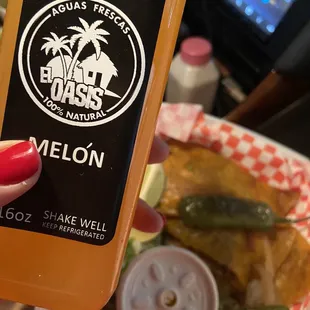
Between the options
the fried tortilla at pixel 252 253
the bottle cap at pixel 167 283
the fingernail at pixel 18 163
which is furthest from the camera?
the fried tortilla at pixel 252 253

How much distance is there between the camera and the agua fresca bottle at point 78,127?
47 centimetres

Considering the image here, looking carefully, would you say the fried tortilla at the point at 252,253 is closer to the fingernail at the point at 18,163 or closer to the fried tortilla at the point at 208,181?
the fried tortilla at the point at 208,181

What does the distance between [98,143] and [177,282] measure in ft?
0.96

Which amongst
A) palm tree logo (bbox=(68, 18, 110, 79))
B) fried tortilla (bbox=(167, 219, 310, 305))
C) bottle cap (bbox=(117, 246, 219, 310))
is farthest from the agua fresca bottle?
fried tortilla (bbox=(167, 219, 310, 305))

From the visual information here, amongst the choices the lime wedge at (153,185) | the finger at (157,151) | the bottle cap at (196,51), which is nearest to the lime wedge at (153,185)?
the lime wedge at (153,185)

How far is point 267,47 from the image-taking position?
93cm

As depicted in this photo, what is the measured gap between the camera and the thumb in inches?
17.6

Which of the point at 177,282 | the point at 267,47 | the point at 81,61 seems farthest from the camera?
the point at 267,47

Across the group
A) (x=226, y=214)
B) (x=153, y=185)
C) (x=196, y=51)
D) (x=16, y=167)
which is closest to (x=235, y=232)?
(x=226, y=214)

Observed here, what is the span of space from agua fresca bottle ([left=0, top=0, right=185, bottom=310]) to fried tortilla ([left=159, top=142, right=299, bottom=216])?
36 centimetres

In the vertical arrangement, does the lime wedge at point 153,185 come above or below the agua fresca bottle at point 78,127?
below

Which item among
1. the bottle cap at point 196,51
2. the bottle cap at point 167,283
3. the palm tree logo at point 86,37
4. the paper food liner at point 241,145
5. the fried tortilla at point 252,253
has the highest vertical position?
the palm tree logo at point 86,37

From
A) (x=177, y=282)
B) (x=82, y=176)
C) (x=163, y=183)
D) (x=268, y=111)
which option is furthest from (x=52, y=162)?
(x=268, y=111)

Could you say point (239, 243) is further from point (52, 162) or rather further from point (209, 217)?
point (52, 162)
